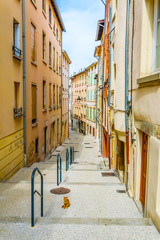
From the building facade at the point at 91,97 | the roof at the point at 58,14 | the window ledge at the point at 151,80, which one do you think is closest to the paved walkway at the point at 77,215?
the window ledge at the point at 151,80

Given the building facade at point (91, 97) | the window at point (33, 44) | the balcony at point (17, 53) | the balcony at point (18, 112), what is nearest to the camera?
the balcony at point (17, 53)

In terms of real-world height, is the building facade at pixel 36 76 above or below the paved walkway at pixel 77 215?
above

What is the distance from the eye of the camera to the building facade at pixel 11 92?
313 inches

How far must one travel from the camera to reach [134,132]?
602 cm

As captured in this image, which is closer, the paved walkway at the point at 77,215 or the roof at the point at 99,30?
the paved walkway at the point at 77,215

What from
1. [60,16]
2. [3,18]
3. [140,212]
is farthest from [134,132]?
[60,16]

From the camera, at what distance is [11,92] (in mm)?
8891

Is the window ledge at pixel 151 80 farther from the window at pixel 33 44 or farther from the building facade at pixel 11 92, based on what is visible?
the window at pixel 33 44

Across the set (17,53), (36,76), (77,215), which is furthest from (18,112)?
(77,215)

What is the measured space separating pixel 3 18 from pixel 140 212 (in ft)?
23.7

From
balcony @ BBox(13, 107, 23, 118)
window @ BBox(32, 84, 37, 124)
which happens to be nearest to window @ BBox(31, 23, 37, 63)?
window @ BBox(32, 84, 37, 124)

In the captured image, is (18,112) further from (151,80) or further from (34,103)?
(151,80)

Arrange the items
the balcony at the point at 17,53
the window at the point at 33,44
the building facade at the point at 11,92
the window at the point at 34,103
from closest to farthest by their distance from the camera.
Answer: the building facade at the point at 11,92 → the balcony at the point at 17,53 → the window at the point at 33,44 → the window at the point at 34,103

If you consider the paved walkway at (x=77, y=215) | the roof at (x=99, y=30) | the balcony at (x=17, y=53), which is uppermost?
the roof at (x=99, y=30)
